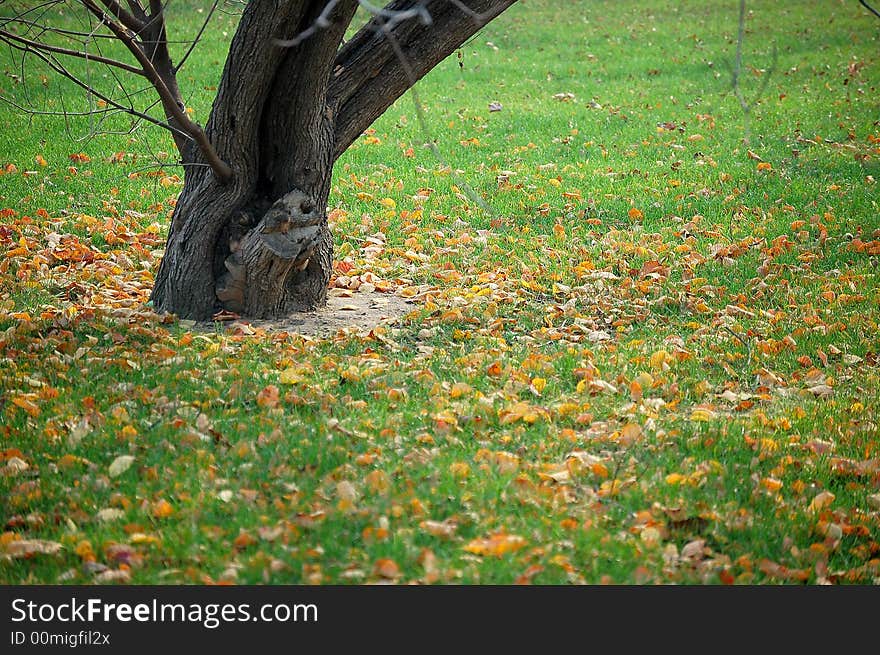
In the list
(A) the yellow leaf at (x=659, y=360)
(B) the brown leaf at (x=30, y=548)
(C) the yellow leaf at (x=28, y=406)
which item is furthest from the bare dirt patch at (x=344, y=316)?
(B) the brown leaf at (x=30, y=548)

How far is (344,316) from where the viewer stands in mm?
6184

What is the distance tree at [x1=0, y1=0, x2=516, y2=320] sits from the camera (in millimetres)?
5625

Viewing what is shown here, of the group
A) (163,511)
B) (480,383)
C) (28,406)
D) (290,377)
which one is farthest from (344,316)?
(163,511)

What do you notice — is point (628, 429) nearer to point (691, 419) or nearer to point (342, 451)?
point (691, 419)

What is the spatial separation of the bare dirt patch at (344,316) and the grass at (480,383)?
0.16 meters

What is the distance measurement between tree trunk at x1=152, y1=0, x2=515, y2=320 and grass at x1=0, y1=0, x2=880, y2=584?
0.39m

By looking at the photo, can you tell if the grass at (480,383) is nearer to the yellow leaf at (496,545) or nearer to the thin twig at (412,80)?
the yellow leaf at (496,545)

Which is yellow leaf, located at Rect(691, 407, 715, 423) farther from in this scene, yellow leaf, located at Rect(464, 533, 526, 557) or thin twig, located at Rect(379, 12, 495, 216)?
yellow leaf, located at Rect(464, 533, 526, 557)

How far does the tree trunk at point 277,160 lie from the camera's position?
5.68 m

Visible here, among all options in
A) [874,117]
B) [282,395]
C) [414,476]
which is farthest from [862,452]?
[874,117]

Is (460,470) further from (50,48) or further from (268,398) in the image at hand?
(50,48)

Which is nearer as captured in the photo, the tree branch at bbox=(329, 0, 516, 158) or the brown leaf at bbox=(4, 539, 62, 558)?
the brown leaf at bbox=(4, 539, 62, 558)

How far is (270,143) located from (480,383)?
2.16 metres

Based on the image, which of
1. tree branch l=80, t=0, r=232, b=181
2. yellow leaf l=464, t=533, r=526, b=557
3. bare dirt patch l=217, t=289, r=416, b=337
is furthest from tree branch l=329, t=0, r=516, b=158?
yellow leaf l=464, t=533, r=526, b=557
